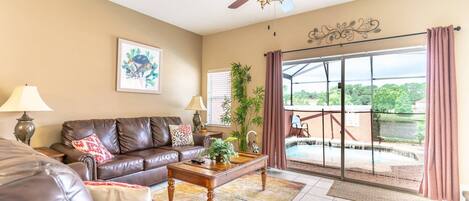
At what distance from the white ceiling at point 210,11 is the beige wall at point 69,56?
306mm

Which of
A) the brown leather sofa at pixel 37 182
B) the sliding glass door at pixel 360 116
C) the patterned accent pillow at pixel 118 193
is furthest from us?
the sliding glass door at pixel 360 116

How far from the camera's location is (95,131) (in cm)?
343

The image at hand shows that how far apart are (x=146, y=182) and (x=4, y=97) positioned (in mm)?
1938

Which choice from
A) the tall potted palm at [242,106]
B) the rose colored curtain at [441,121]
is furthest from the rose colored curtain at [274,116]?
the rose colored curtain at [441,121]

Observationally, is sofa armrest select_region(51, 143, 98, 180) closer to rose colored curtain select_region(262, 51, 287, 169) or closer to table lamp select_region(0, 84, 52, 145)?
table lamp select_region(0, 84, 52, 145)

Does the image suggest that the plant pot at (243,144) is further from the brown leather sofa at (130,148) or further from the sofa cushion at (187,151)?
the sofa cushion at (187,151)

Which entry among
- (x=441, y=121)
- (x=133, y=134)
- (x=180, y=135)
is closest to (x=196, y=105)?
(x=180, y=135)

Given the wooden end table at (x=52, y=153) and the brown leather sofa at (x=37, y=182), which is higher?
the brown leather sofa at (x=37, y=182)

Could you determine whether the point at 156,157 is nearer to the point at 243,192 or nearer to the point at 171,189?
the point at 171,189

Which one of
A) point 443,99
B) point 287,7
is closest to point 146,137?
point 287,7

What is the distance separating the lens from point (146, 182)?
3301 millimetres

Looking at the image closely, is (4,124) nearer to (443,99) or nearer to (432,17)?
(443,99)

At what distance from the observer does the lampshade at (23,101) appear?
2.62m

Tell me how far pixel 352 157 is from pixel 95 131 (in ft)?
12.7
